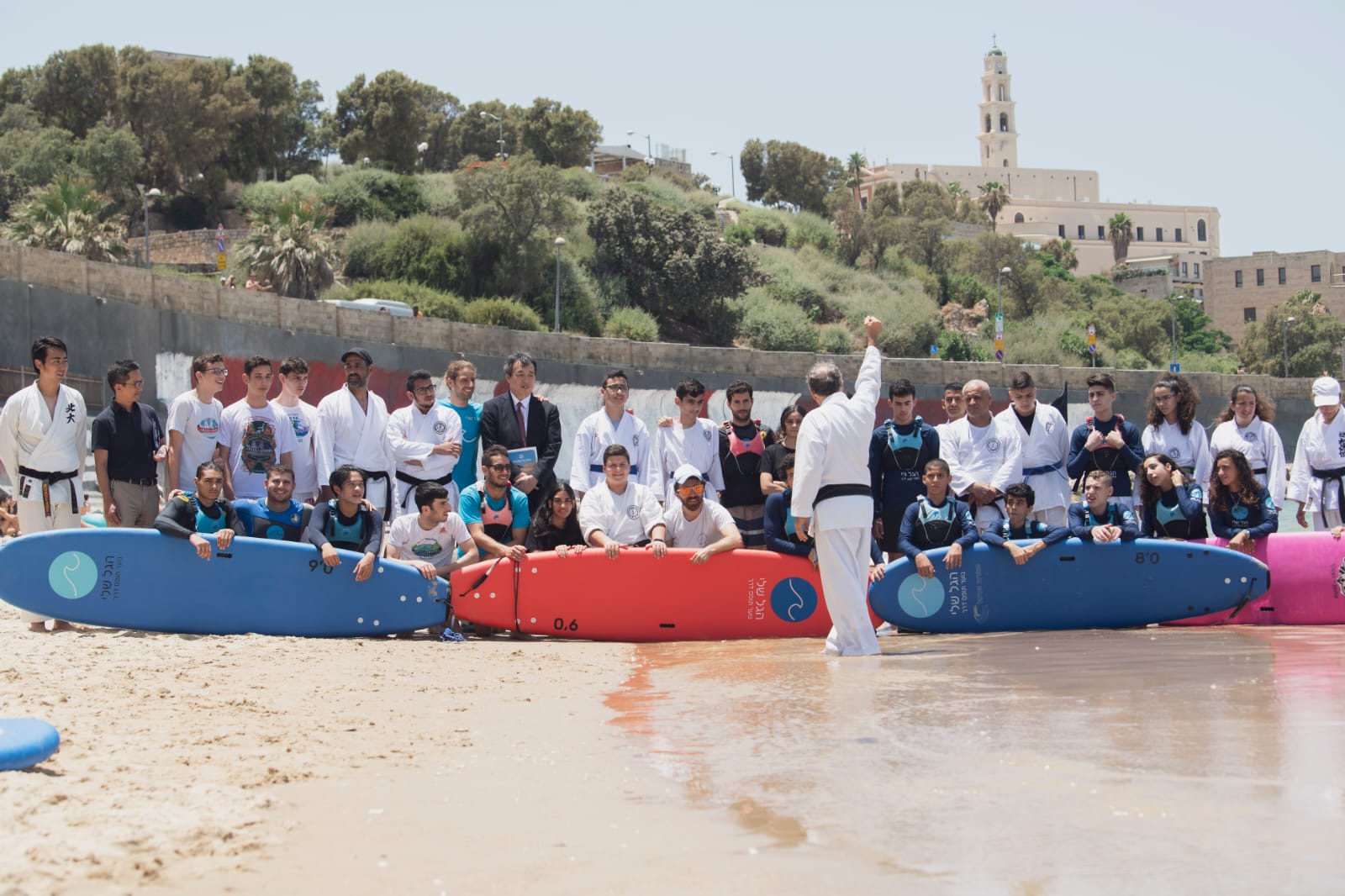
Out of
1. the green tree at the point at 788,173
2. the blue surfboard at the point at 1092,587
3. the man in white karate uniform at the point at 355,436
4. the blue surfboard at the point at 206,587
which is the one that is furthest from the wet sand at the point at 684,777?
the green tree at the point at 788,173

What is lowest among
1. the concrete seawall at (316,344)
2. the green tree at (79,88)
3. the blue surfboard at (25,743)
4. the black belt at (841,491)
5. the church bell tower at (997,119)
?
the blue surfboard at (25,743)

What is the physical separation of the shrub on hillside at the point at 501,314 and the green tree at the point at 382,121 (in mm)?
26865

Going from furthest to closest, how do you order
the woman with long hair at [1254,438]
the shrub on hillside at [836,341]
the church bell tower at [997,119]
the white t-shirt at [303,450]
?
the church bell tower at [997,119] → the shrub on hillside at [836,341] → the woman with long hair at [1254,438] → the white t-shirt at [303,450]

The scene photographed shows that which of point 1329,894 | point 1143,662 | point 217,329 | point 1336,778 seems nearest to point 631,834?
point 1329,894

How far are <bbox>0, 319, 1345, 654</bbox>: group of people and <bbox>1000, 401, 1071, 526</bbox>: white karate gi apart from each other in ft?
0.05

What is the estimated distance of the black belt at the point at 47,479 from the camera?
25.0ft

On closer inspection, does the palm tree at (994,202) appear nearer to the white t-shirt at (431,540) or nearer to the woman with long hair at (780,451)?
the woman with long hair at (780,451)

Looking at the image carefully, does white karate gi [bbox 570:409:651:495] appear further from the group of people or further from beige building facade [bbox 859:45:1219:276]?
beige building facade [bbox 859:45:1219:276]

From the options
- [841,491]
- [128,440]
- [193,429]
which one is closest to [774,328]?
[193,429]

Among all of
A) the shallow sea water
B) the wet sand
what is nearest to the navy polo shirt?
the wet sand

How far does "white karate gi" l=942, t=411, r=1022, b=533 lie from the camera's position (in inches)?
332

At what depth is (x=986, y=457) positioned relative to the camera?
853 cm

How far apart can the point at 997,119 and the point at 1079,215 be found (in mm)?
48426

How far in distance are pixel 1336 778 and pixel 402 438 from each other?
6490mm
